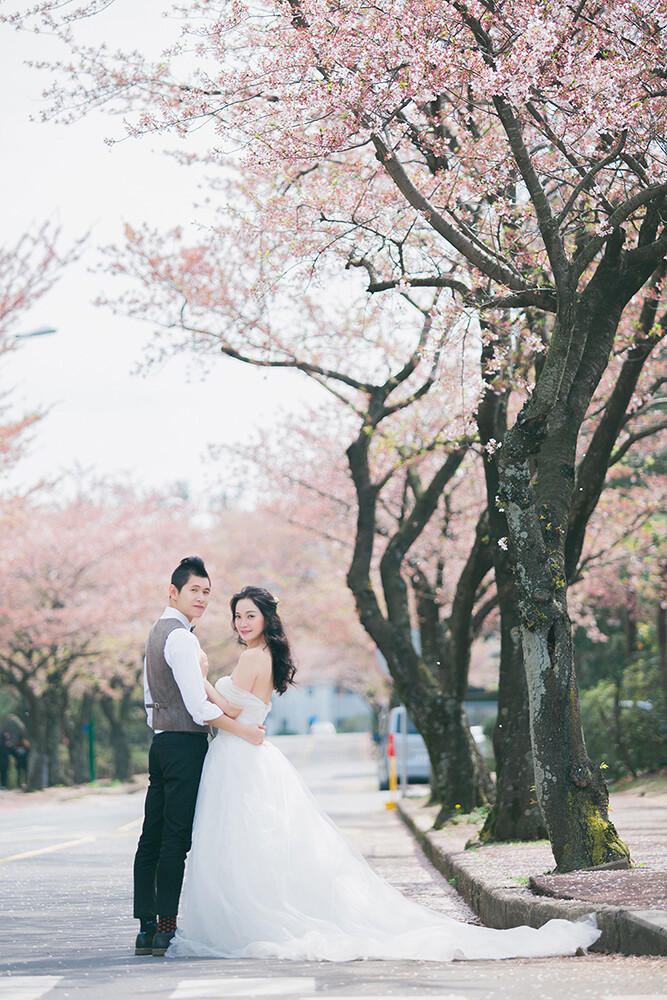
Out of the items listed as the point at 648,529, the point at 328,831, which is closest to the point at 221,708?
the point at 328,831

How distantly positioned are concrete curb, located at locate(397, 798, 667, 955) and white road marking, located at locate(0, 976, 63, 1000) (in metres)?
2.53

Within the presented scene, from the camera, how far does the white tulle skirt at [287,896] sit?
20.2 feet

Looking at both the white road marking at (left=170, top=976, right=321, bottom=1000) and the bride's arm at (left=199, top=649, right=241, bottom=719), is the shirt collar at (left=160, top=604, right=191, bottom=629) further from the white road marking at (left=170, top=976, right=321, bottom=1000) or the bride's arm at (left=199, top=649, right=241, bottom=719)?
the white road marking at (left=170, top=976, right=321, bottom=1000)

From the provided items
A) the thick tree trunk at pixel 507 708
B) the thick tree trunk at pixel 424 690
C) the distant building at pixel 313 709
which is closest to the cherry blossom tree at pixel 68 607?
the thick tree trunk at pixel 424 690

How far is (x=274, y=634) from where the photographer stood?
7.08 meters

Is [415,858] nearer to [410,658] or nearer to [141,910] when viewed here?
[410,658]

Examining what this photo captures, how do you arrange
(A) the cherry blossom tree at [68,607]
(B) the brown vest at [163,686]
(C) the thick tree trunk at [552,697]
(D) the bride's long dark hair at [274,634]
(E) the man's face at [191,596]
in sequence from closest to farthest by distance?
(B) the brown vest at [163,686], (E) the man's face at [191,596], (D) the bride's long dark hair at [274,634], (C) the thick tree trunk at [552,697], (A) the cherry blossom tree at [68,607]

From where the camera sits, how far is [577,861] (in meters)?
8.09

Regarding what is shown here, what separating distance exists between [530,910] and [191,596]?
8.16ft

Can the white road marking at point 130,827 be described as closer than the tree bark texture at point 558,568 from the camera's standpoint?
No

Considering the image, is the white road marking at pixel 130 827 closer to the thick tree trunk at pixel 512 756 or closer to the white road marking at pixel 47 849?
the white road marking at pixel 47 849

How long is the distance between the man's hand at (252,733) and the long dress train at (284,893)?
4 centimetres

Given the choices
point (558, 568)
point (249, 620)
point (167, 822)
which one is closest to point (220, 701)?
point (249, 620)

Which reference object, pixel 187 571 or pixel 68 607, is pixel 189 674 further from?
pixel 68 607
